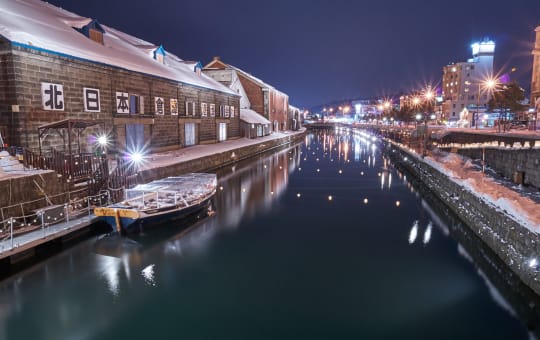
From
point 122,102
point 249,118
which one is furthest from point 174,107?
point 249,118

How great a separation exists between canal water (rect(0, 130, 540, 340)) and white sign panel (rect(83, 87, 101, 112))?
1039 centimetres

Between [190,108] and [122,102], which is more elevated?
[190,108]

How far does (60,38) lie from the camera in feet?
70.1

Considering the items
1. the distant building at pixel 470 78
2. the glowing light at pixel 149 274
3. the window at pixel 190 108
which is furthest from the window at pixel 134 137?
the distant building at pixel 470 78

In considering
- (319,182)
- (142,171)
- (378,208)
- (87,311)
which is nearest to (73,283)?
(87,311)

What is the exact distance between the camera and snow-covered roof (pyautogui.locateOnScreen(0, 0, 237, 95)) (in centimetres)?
1850

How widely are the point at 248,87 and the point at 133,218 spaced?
52.3m

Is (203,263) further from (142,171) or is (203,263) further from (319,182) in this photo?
(319,182)

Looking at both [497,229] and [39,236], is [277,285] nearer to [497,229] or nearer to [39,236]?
[39,236]

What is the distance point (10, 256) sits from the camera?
11.5 metres

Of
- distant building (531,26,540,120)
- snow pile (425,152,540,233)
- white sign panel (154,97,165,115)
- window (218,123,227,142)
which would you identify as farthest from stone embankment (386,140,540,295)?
distant building (531,26,540,120)

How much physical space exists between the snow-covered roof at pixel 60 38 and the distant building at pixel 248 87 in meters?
28.8

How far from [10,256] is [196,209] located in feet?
26.5

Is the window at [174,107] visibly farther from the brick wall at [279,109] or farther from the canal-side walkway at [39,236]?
the brick wall at [279,109]
